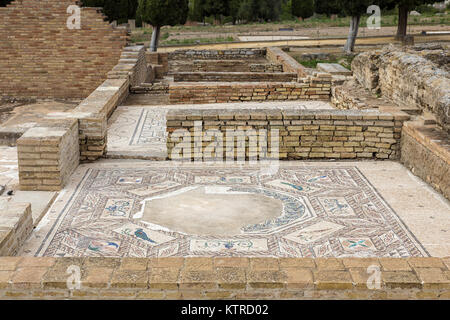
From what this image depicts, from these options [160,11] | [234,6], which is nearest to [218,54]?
[160,11]

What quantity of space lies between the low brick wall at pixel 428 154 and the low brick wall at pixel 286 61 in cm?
457

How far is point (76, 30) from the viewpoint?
42.0ft

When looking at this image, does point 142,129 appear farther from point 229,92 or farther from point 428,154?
point 428,154

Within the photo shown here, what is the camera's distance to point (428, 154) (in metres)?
5.31

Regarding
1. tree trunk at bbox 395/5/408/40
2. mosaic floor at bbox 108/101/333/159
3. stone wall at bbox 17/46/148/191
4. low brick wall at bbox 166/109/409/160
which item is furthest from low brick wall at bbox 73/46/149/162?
tree trunk at bbox 395/5/408/40

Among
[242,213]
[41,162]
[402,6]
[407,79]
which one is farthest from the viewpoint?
[402,6]

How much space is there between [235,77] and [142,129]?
4460 mm

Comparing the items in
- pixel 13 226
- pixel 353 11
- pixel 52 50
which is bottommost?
pixel 13 226

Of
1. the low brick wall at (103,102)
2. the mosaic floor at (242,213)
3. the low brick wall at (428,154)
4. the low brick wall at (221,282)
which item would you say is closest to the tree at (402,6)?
the low brick wall at (103,102)

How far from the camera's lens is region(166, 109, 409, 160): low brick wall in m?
5.95

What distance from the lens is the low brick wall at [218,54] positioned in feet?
53.6

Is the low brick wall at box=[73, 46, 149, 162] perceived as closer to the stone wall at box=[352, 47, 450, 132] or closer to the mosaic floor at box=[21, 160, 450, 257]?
the mosaic floor at box=[21, 160, 450, 257]

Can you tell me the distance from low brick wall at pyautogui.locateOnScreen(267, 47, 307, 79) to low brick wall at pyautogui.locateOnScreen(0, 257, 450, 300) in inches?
288

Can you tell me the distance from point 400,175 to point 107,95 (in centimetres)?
400
